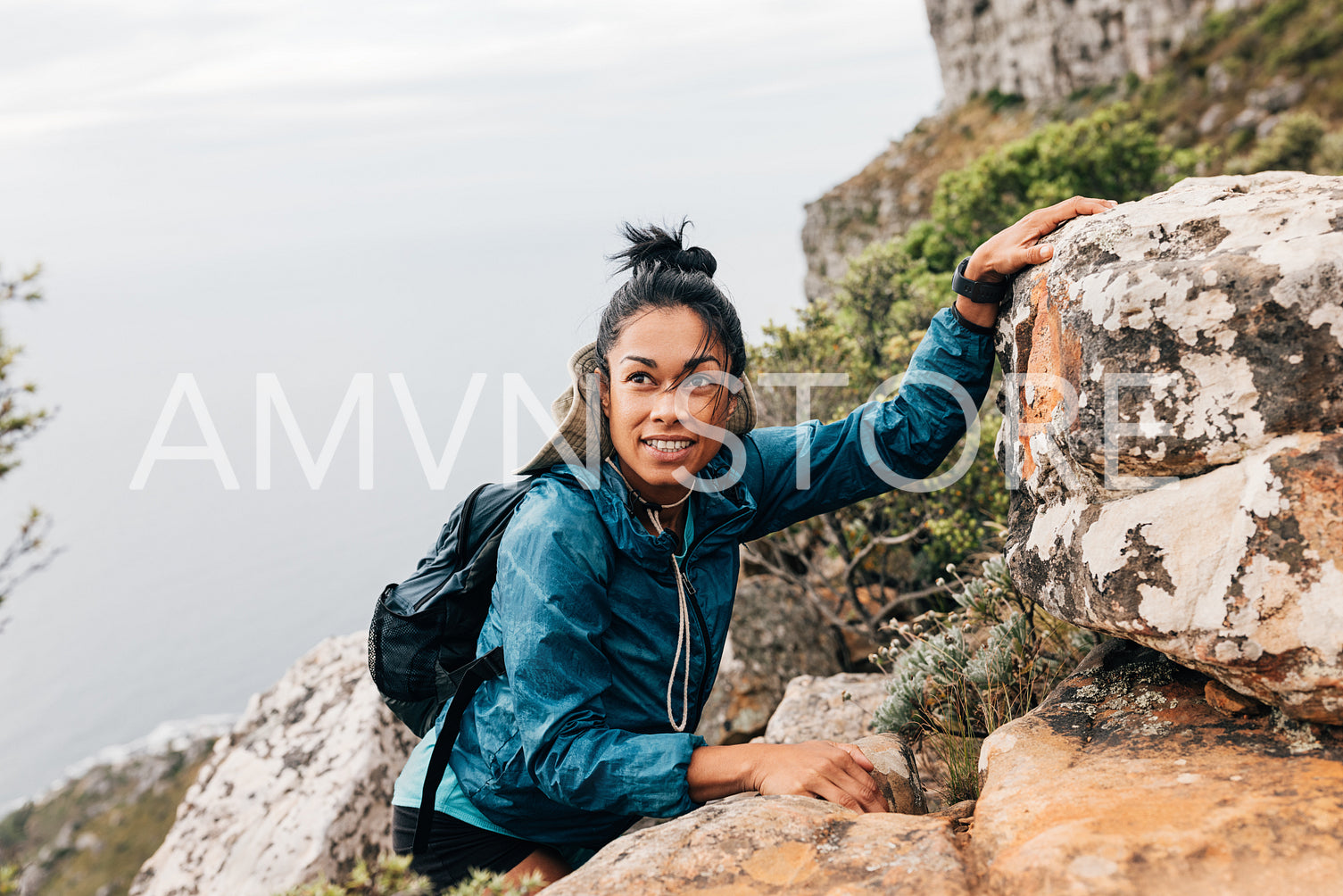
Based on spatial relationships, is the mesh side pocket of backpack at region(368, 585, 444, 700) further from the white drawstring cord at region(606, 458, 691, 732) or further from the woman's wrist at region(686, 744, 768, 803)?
the woman's wrist at region(686, 744, 768, 803)

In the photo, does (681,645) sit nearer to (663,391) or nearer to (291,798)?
(663,391)

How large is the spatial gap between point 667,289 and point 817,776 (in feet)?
5.93

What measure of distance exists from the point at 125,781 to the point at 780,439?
57.6 m

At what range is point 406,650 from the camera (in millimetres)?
3150

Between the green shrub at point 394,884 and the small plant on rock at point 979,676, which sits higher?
the green shrub at point 394,884

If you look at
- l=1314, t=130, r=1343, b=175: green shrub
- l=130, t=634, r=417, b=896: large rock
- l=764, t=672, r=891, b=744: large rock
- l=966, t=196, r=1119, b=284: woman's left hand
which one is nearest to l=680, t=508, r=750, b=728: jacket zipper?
l=966, t=196, r=1119, b=284: woman's left hand

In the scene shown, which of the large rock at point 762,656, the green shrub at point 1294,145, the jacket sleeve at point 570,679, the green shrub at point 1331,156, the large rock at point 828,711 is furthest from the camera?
the green shrub at point 1294,145

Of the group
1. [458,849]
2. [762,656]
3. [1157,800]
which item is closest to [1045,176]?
[762,656]

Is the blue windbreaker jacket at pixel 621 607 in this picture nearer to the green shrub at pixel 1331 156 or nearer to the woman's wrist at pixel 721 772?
the woman's wrist at pixel 721 772

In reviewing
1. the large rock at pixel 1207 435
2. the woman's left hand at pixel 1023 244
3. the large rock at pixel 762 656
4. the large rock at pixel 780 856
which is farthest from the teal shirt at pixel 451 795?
the large rock at pixel 762 656

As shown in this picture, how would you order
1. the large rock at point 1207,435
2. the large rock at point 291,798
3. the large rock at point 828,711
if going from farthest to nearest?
the large rock at point 828,711, the large rock at point 291,798, the large rock at point 1207,435

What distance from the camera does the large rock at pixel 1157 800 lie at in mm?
1774

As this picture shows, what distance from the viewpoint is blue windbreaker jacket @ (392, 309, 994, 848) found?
102 inches

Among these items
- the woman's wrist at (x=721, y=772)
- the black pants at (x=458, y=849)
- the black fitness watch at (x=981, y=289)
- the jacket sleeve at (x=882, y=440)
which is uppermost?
the black fitness watch at (x=981, y=289)
